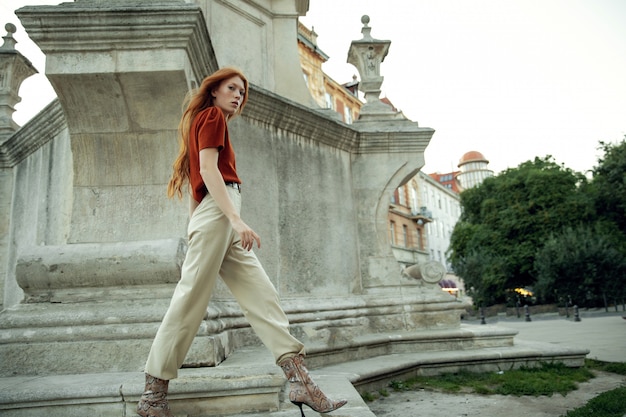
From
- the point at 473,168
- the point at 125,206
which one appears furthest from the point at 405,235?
the point at 473,168

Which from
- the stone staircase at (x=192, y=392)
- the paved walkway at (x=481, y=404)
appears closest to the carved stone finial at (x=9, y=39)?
the stone staircase at (x=192, y=392)

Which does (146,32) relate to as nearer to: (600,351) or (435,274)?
(435,274)

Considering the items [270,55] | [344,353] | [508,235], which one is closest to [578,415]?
[344,353]

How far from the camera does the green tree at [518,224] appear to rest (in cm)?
3203

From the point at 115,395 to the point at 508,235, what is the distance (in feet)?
115

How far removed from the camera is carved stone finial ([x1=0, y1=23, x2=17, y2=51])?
19.4ft

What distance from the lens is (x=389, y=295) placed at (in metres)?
5.57

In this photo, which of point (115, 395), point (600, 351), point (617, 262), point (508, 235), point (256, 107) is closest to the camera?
point (115, 395)

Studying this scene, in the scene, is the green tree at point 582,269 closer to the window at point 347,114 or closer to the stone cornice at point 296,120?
→ the window at point 347,114

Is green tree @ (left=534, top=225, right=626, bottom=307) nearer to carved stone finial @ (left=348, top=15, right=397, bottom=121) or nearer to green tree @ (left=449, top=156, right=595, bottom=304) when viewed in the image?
green tree @ (left=449, top=156, right=595, bottom=304)

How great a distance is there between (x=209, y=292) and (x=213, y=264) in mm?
138

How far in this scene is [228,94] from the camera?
2453 millimetres

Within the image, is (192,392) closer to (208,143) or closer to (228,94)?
(208,143)

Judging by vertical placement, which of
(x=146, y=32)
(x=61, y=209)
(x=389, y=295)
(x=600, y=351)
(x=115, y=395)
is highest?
(x=146, y=32)
